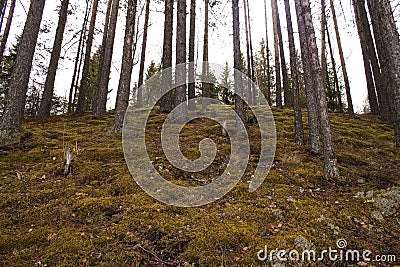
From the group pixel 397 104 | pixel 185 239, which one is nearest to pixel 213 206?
pixel 185 239

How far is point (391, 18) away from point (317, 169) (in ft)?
10.3

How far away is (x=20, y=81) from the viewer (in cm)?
646

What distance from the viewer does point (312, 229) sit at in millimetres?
3285

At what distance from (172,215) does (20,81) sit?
5.68 metres

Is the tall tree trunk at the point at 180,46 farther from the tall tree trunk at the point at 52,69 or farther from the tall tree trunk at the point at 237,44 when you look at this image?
the tall tree trunk at the point at 52,69

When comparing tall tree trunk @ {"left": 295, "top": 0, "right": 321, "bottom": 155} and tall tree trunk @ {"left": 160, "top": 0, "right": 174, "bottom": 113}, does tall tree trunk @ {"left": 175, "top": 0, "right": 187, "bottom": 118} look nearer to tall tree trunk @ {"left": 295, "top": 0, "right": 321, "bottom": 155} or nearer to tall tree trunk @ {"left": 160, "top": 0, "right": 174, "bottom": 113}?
tall tree trunk @ {"left": 160, "top": 0, "right": 174, "bottom": 113}

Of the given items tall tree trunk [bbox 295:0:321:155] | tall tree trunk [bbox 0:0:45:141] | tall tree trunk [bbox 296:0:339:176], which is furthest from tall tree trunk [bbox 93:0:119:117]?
tall tree trunk [bbox 296:0:339:176]

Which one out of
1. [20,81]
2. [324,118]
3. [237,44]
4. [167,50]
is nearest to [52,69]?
[167,50]

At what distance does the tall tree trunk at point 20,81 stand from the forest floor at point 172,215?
684 millimetres

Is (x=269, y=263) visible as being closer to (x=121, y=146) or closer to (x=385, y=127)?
(x=121, y=146)

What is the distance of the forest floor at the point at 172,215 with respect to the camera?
280 cm

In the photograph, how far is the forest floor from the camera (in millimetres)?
2797

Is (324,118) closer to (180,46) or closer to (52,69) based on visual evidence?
(180,46)

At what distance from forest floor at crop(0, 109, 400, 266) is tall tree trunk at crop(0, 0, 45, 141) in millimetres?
684
